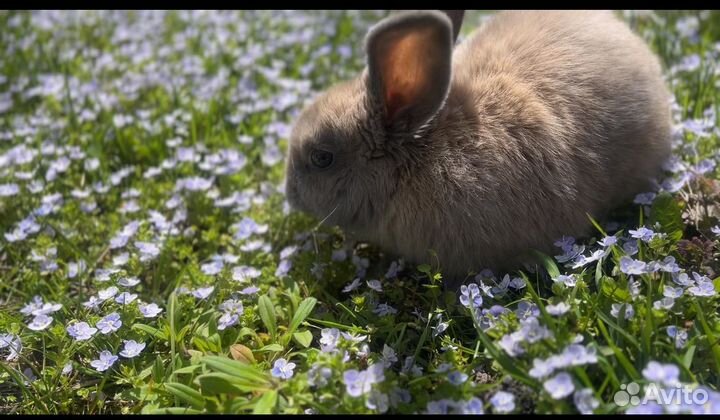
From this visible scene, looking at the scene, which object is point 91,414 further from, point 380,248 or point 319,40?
point 319,40

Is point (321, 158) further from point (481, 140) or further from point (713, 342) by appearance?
point (713, 342)

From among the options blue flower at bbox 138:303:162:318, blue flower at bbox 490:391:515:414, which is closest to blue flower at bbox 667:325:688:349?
blue flower at bbox 490:391:515:414

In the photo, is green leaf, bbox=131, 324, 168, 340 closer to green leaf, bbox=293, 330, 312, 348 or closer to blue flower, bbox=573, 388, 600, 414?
green leaf, bbox=293, 330, 312, 348

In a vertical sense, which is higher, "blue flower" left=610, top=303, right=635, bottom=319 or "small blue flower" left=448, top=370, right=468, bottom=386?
"blue flower" left=610, top=303, right=635, bottom=319

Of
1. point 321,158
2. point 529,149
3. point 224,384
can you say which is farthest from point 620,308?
point 321,158

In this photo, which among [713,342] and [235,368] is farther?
[235,368]
